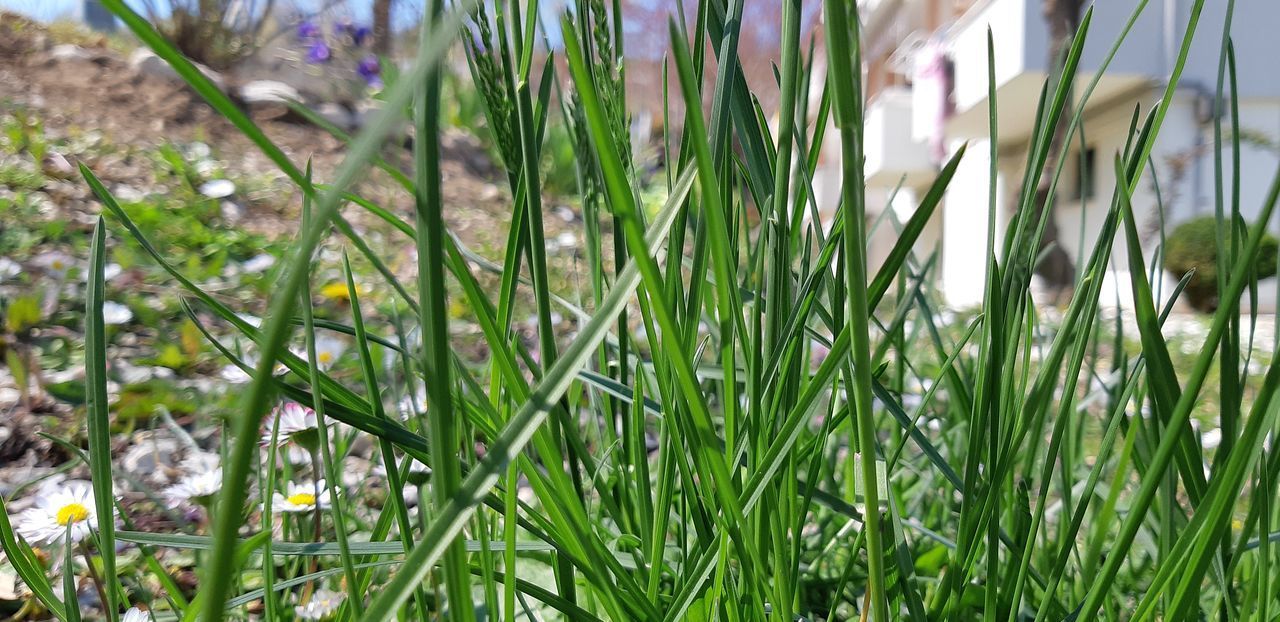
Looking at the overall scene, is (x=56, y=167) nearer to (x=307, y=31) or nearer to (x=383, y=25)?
(x=307, y=31)

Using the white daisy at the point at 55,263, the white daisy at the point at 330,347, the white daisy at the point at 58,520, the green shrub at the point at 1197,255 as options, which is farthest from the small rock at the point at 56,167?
the green shrub at the point at 1197,255

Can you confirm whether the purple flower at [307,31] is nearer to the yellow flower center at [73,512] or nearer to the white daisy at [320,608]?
the yellow flower center at [73,512]

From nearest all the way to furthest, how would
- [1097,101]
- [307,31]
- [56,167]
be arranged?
[56,167] → [307,31] → [1097,101]

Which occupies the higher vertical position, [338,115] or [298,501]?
[338,115]

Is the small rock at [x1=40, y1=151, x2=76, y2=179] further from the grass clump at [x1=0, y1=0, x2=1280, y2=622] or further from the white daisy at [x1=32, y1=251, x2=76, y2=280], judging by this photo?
the grass clump at [x1=0, y1=0, x2=1280, y2=622]

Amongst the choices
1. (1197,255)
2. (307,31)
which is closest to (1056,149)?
(1197,255)

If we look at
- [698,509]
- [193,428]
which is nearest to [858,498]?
[698,509]

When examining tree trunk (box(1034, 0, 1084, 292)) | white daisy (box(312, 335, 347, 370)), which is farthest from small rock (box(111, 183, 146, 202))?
tree trunk (box(1034, 0, 1084, 292))
